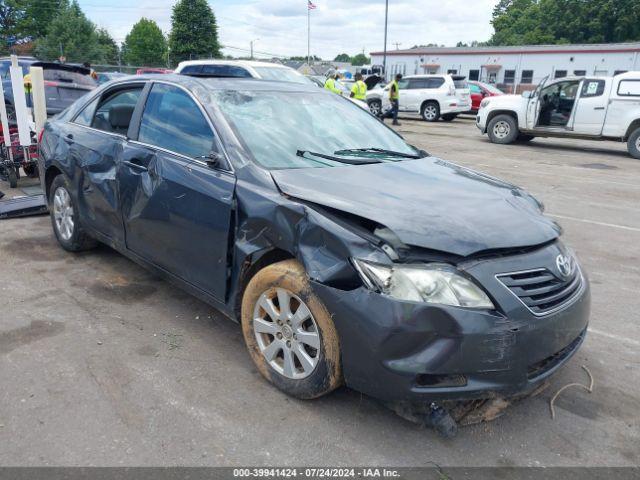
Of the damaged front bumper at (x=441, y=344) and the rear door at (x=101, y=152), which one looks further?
the rear door at (x=101, y=152)

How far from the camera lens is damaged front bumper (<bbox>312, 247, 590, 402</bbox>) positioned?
2398 mm

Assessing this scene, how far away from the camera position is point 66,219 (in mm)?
5086

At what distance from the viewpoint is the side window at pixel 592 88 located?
13695mm

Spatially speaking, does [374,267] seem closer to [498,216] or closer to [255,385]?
[498,216]

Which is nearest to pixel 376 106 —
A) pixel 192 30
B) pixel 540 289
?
pixel 540 289

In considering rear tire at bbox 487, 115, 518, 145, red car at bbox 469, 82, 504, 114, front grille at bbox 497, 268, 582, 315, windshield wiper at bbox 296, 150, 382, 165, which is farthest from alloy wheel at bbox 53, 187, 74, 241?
red car at bbox 469, 82, 504, 114

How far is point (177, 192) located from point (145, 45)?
81.6 metres

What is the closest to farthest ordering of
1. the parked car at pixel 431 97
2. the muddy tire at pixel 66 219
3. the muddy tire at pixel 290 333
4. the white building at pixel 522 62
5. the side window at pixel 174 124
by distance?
the muddy tire at pixel 290 333 < the side window at pixel 174 124 < the muddy tire at pixel 66 219 < the parked car at pixel 431 97 < the white building at pixel 522 62

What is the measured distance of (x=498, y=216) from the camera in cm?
285

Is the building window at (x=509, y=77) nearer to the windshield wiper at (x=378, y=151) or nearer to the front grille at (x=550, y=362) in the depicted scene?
the windshield wiper at (x=378, y=151)

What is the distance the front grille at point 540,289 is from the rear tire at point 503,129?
1363cm

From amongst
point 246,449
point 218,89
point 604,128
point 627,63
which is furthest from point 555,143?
point 627,63

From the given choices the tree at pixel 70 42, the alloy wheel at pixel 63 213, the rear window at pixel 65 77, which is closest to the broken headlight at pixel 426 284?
the alloy wheel at pixel 63 213

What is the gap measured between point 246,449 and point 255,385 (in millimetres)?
553
